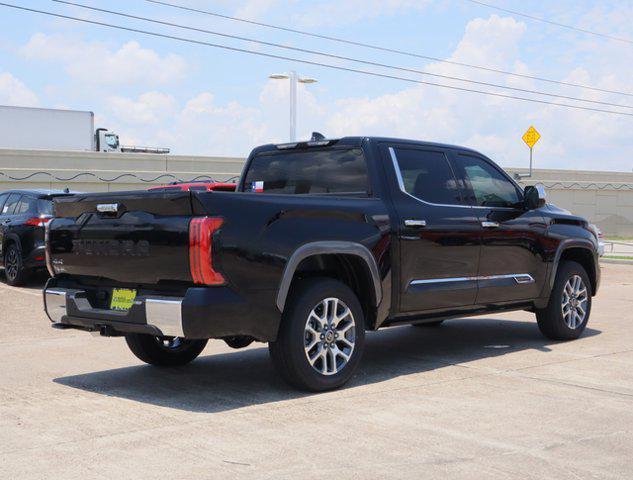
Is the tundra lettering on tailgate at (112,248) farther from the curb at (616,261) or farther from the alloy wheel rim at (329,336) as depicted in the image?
the curb at (616,261)

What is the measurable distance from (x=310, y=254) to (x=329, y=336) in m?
0.64

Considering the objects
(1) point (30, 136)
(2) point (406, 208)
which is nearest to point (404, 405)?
(2) point (406, 208)

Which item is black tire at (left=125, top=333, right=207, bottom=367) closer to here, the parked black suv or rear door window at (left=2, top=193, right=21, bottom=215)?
the parked black suv

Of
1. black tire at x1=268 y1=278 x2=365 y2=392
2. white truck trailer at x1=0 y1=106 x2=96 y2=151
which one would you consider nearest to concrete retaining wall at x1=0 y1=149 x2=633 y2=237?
white truck trailer at x1=0 y1=106 x2=96 y2=151

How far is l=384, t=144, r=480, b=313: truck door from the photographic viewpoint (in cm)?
732

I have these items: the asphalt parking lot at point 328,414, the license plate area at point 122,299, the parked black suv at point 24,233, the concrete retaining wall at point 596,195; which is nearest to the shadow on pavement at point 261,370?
the asphalt parking lot at point 328,414

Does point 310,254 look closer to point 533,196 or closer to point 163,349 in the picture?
point 163,349

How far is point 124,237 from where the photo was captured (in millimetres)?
6430

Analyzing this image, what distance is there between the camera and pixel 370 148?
7363mm

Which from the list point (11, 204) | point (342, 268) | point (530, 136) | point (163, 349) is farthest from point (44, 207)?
point (530, 136)

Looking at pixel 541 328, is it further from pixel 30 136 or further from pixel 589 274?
pixel 30 136

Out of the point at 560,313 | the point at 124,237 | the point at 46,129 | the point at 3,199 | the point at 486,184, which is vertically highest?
the point at 46,129

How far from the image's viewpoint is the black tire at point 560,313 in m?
9.03

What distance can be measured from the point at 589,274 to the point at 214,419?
17.5ft
